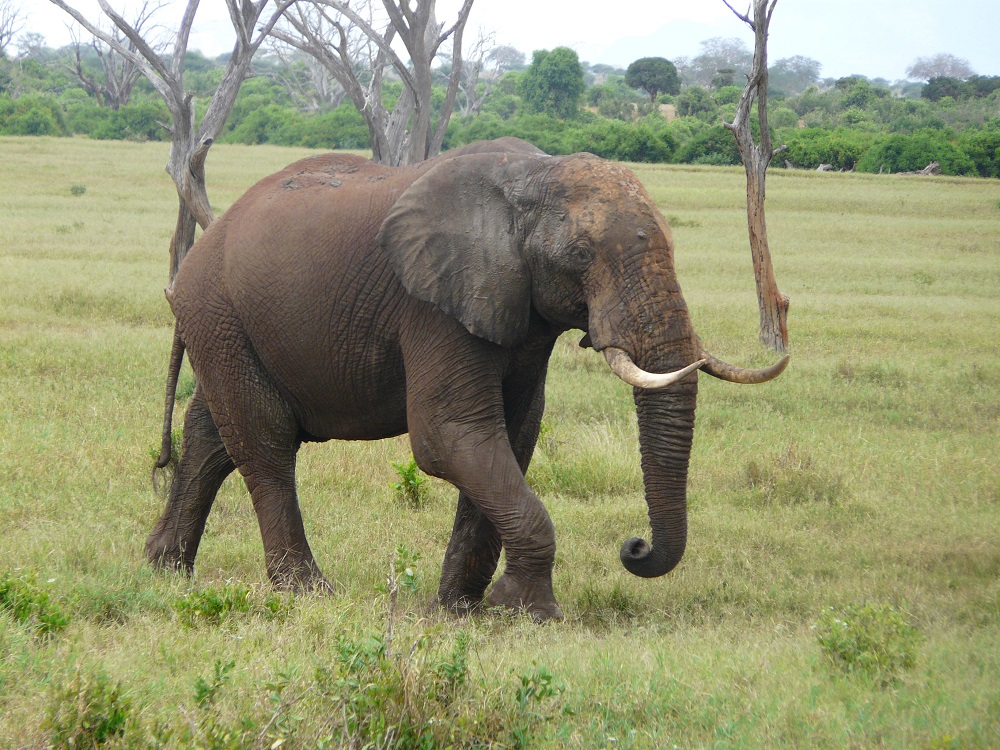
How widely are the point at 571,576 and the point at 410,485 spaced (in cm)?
179

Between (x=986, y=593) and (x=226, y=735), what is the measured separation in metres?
4.39

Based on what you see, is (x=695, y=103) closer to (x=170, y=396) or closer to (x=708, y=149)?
(x=708, y=149)

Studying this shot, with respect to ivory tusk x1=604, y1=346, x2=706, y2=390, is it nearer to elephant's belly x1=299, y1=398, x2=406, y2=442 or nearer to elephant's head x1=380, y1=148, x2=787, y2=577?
elephant's head x1=380, y1=148, x2=787, y2=577

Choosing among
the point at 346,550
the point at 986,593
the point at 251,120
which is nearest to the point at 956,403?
the point at 986,593

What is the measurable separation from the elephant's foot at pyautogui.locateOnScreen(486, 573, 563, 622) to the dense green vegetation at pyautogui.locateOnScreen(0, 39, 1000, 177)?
33.7m

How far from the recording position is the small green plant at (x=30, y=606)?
524 centimetres

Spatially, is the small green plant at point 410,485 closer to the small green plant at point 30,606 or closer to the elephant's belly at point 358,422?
the elephant's belly at point 358,422

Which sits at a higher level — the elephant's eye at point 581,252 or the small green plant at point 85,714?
the elephant's eye at point 581,252

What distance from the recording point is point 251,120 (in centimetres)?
5397

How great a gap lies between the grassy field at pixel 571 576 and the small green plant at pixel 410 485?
8 cm

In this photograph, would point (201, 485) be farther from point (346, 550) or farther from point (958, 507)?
point (958, 507)

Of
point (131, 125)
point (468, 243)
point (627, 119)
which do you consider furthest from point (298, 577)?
point (627, 119)

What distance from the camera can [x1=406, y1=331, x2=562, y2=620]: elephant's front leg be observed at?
5641 millimetres

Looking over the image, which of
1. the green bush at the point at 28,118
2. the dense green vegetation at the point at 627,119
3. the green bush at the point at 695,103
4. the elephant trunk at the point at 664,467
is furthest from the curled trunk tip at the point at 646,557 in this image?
the green bush at the point at 695,103
